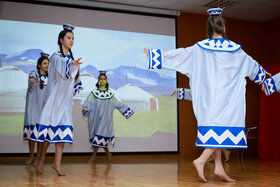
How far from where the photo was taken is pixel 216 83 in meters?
2.95

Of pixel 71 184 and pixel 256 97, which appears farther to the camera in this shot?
pixel 256 97

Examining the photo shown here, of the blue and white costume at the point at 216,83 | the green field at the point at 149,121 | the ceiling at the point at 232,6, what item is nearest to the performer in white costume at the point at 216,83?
the blue and white costume at the point at 216,83

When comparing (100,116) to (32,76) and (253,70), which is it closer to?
(32,76)

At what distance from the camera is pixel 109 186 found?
2.54 metres

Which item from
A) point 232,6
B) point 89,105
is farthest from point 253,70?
point 232,6

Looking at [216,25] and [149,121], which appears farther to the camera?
[149,121]

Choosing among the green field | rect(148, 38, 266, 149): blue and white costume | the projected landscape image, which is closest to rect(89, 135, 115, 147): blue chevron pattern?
the projected landscape image

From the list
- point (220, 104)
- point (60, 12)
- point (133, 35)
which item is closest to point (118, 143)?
point (133, 35)

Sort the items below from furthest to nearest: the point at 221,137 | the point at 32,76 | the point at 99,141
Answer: the point at 99,141 → the point at 32,76 → the point at 221,137

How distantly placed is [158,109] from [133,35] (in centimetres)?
167

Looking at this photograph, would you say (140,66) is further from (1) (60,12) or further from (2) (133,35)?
(1) (60,12)

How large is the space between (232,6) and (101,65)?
10.4ft

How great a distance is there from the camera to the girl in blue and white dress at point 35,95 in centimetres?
473

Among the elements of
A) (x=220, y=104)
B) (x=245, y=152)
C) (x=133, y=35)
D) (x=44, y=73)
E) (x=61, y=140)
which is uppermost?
(x=133, y=35)
